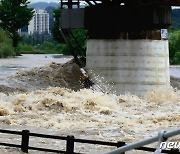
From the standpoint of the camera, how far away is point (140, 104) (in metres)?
30.6

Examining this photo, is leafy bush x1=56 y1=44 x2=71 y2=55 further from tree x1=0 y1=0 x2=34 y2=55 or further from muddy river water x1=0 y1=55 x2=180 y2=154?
muddy river water x1=0 y1=55 x2=180 y2=154

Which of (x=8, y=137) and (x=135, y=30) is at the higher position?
(x=135, y=30)

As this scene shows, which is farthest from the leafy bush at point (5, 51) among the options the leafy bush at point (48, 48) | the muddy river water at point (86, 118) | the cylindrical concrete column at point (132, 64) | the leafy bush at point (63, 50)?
the muddy river water at point (86, 118)

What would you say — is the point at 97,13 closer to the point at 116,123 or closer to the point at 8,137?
the point at 116,123

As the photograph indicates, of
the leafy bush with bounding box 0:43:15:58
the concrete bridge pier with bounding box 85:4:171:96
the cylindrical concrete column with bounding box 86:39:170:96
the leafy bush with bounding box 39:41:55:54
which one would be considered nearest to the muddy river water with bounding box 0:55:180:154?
the cylindrical concrete column with bounding box 86:39:170:96

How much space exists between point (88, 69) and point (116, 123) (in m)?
16.9

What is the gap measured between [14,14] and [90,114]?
81198 mm

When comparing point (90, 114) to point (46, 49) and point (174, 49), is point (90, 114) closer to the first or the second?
point (174, 49)

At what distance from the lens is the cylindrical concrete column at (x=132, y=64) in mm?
36594

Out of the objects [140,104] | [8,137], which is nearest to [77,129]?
[8,137]

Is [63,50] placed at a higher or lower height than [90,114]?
lower

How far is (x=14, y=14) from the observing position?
103 meters

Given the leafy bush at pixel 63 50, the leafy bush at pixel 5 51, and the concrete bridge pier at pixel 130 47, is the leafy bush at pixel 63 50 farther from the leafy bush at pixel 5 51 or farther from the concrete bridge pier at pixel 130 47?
the concrete bridge pier at pixel 130 47

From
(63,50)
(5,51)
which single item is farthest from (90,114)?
(63,50)
